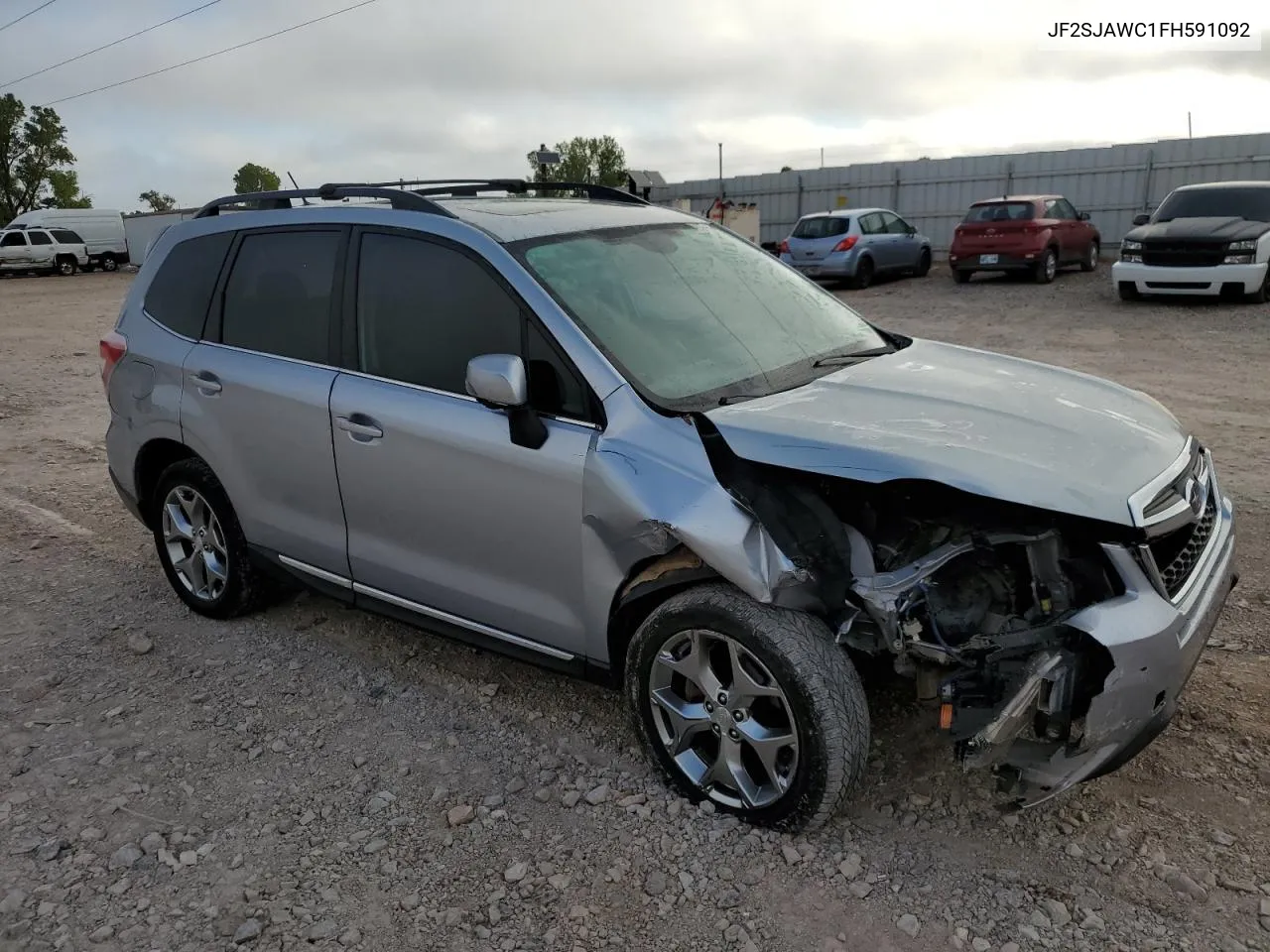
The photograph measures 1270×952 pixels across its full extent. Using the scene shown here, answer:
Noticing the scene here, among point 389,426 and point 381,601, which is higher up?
point 389,426

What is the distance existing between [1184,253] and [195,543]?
1403 centimetres

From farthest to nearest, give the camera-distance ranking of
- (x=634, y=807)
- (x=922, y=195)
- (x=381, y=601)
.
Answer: (x=922, y=195) → (x=381, y=601) → (x=634, y=807)

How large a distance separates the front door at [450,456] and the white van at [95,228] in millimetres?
39642

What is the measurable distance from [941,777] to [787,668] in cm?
88

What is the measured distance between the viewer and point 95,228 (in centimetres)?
3822

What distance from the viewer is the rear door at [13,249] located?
3475cm

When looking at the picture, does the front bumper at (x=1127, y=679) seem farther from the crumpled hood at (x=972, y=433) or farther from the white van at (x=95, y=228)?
the white van at (x=95, y=228)

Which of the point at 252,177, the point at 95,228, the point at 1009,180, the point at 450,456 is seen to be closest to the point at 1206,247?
the point at 1009,180

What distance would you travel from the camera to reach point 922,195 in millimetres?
25891

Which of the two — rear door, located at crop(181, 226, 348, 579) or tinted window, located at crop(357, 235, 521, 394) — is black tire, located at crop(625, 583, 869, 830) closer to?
tinted window, located at crop(357, 235, 521, 394)

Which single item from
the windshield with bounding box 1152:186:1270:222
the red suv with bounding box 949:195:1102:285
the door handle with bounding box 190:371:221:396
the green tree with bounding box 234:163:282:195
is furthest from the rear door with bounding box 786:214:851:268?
the green tree with bounding box 234:163:282:195

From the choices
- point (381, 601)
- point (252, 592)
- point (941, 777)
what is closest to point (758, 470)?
point (941, 777)

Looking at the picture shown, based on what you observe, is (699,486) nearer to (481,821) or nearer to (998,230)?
(481,821)

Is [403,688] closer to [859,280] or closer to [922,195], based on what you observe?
[859,280]
